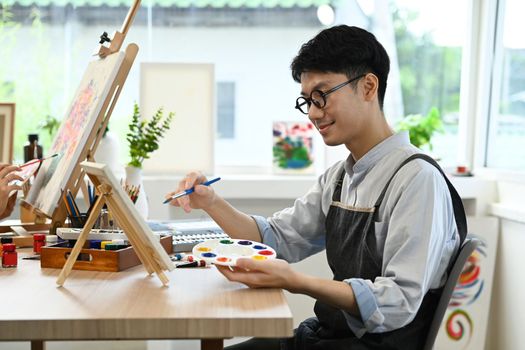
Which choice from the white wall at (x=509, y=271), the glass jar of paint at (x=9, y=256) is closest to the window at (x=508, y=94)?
the white wall at (x=509, y=271)

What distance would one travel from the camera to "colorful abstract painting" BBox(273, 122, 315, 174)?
3096mm

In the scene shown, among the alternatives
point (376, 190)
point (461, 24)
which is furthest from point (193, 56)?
point (376, 190)

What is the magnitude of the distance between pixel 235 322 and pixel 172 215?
1.90 metres

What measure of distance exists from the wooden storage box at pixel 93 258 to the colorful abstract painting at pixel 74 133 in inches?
9.1

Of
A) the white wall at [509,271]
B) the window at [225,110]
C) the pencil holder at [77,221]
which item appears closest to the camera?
the pencil holder at [77,221]

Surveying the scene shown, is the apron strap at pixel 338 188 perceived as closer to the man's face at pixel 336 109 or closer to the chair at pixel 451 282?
the man's face at pixel 336 109

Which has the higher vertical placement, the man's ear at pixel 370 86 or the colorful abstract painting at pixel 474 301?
the man's ear at pixel 370 86

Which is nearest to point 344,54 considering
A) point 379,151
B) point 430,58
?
point 379,151

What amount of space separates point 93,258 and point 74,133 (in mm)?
462

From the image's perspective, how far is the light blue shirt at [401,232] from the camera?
1.31 m

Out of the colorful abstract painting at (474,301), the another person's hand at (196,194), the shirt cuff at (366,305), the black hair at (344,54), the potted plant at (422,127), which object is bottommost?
the colorful abstract painting at (474,301)

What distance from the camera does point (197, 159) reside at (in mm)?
3062

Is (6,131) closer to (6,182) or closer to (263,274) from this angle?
(6,182)

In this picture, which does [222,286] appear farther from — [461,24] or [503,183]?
[461,24]
